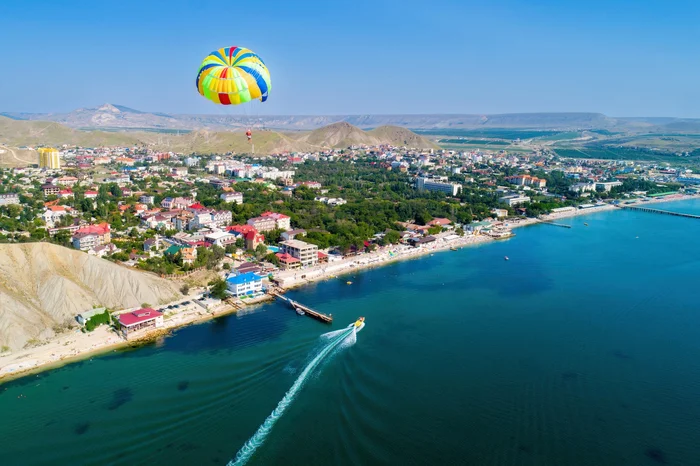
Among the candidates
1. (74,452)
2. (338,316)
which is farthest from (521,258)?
(74,452)

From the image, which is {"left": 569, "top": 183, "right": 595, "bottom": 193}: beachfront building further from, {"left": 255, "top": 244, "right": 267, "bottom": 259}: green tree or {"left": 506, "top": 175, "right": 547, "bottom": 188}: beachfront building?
{"left": 255, "top": 244, "right": 267, "bottom": 259}: green tree

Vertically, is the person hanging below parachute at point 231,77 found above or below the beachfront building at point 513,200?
above

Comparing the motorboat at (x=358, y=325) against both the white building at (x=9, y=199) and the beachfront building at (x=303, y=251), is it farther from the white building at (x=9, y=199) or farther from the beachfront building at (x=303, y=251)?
the white building at (x=9, y=199)

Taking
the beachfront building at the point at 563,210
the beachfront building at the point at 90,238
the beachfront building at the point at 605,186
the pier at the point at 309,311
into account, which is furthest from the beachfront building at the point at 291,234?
the beachfront building at the point at 605,186

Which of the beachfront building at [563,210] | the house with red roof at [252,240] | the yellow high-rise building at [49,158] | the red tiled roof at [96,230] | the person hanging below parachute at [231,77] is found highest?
the person hanging below parachute at [231,77]

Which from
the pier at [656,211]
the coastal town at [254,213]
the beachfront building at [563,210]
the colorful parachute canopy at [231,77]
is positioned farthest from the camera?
the beachfront building at [563,210]

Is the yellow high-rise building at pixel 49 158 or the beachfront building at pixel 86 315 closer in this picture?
the beachfront building at pixel 86 315

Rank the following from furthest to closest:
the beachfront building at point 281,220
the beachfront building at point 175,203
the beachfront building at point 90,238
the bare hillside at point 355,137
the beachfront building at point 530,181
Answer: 1. the bare hillside at point 355,137
2. the beachfront building at point 530,181
3. the beachfront building at point 175,203
4. the beachfront building at point 281,220
5. the beachfront building at point 90,238

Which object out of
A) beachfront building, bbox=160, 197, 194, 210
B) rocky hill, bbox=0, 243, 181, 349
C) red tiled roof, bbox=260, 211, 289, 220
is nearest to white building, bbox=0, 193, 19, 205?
beachfront building, bbox=160, 197, 194, 210

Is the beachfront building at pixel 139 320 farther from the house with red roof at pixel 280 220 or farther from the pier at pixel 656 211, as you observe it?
the pier at pixel 656 211
